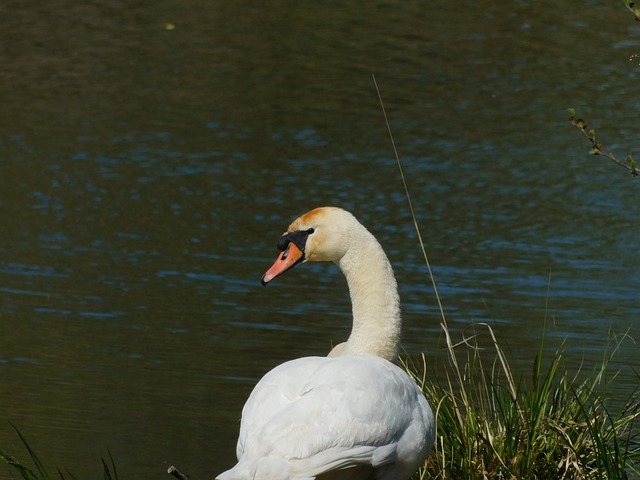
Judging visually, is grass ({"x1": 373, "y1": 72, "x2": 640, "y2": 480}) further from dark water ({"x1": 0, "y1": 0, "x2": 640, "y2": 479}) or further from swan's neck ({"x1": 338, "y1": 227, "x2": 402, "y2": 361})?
dark water ({"x1": 0, "y1": 0, "x2": 640, "y2": 479})

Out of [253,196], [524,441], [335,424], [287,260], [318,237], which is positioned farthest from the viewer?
[253,196]

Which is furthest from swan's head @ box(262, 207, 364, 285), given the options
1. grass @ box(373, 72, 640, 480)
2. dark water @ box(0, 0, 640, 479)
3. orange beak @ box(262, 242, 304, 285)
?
dark water @ box(0, 0, 640, 479)

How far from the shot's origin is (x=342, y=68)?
53.1 feet

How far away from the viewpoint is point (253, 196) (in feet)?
37.5

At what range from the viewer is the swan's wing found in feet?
14.0

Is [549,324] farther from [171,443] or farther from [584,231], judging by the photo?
[171,443]

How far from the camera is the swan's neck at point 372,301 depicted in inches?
206

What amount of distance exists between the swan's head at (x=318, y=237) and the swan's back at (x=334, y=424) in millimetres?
786

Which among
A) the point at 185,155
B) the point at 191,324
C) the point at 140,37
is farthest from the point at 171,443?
the point at 140,37

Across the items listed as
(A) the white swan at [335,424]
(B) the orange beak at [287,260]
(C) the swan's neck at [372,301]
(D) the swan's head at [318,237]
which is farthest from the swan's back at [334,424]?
(B) the orange beak at [287,260]

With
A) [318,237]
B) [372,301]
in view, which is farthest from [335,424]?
[318,237]

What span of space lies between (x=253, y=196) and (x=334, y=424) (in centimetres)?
718

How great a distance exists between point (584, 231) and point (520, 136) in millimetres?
2847

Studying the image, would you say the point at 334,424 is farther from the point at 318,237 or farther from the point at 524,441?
the point at 318,237
